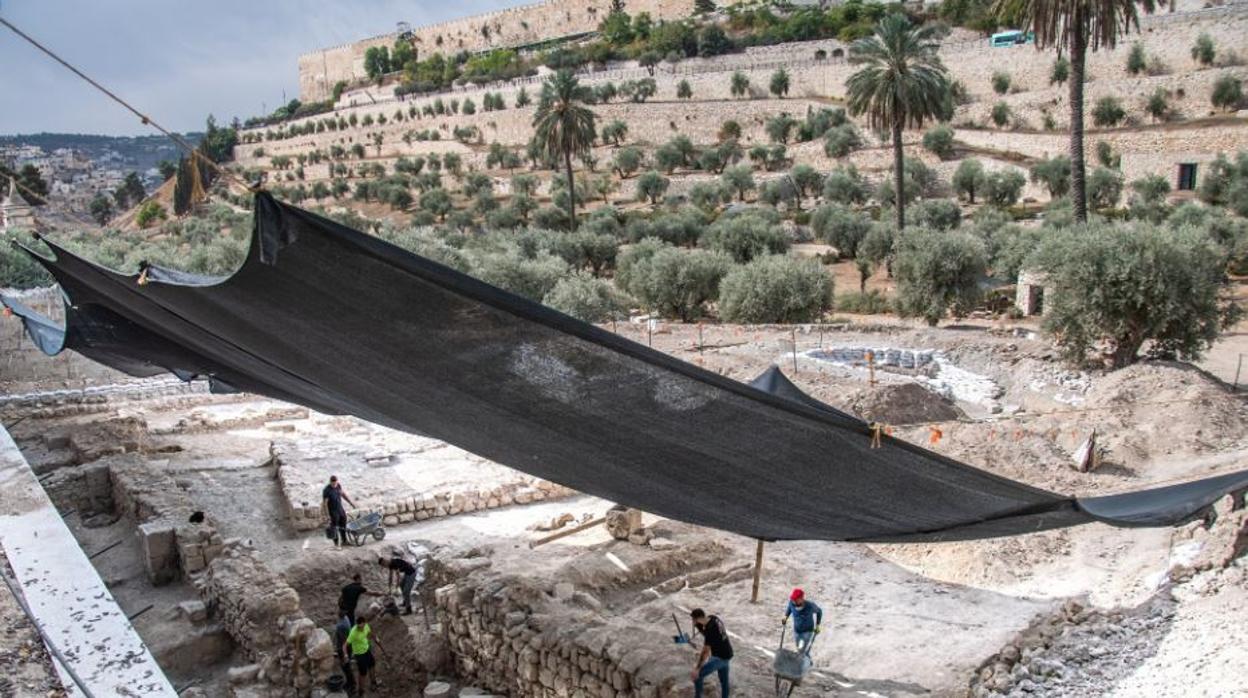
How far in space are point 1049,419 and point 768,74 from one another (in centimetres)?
6422

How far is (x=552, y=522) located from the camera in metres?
11.1

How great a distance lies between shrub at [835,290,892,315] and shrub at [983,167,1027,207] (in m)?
18.8

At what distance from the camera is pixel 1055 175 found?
145ft

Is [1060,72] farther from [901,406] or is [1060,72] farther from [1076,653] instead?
[1076,653]

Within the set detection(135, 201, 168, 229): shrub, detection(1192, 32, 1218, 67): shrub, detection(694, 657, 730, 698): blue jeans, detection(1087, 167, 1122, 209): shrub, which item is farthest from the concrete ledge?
detection(135, 201, 168, 229): shrub

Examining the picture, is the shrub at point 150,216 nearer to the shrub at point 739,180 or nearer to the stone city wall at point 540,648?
the shrub at point 739,180

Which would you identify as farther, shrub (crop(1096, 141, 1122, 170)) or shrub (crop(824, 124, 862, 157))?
shrub (crop(824, 124, 862, 157))

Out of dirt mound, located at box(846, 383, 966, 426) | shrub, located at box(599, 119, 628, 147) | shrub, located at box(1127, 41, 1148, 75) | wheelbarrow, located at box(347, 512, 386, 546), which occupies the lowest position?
dirt mound, located at box(846, 383, 966, 426)

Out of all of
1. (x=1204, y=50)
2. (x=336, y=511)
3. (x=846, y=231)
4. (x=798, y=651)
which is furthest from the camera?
(x=1204, y=50)

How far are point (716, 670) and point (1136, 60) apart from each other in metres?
58.2

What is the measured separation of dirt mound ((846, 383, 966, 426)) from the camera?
569 inches

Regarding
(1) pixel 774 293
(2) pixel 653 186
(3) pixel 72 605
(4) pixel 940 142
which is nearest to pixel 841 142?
(4) pixel 940 142

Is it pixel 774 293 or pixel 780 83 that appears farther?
pixel 780 83

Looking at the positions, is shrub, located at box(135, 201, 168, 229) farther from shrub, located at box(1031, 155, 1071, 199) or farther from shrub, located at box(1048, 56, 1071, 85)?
shrub, located at box(1048, 56, 1071, 85)
